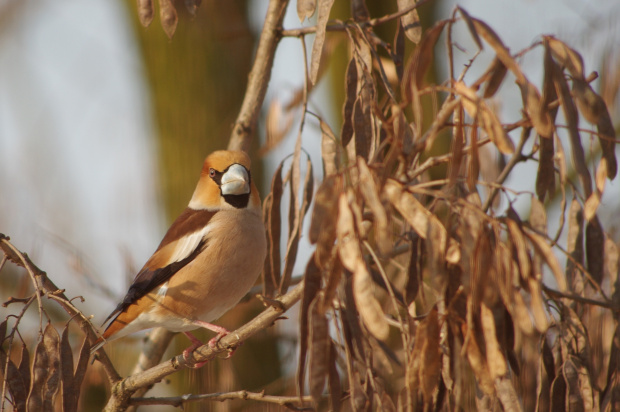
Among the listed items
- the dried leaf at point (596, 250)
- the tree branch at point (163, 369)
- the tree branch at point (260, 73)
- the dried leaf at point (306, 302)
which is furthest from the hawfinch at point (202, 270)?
the dried leaf at point (596, 250)

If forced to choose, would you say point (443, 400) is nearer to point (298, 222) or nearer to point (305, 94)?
point (298, 222)

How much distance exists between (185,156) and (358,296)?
12.2ft

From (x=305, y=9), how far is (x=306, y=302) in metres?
1.37

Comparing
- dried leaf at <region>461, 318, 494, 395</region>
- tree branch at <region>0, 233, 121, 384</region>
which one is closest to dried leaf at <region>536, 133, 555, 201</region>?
dried leaf at <region>461, 318, 494, 395</region>

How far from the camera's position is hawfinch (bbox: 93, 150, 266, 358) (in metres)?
3.70

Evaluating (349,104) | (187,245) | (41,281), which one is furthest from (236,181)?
(41,281)

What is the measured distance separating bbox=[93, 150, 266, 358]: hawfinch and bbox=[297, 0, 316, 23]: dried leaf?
3.58ft

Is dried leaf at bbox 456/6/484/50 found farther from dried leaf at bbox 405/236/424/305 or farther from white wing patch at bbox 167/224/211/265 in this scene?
white wing patch at bbox 167/224/211/265

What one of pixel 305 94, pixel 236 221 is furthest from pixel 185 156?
pixel 305 94

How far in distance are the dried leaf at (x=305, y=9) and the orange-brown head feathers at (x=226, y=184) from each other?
1.09 m

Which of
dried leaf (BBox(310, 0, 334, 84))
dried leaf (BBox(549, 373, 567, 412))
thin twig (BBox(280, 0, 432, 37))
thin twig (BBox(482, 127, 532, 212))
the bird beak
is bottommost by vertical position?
dried leaf (BBox(549, 373, 567, 412))

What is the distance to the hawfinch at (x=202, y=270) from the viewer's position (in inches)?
146

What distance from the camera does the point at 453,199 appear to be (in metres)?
1.89

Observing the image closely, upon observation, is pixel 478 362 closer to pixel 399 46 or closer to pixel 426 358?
pixel 426 358
